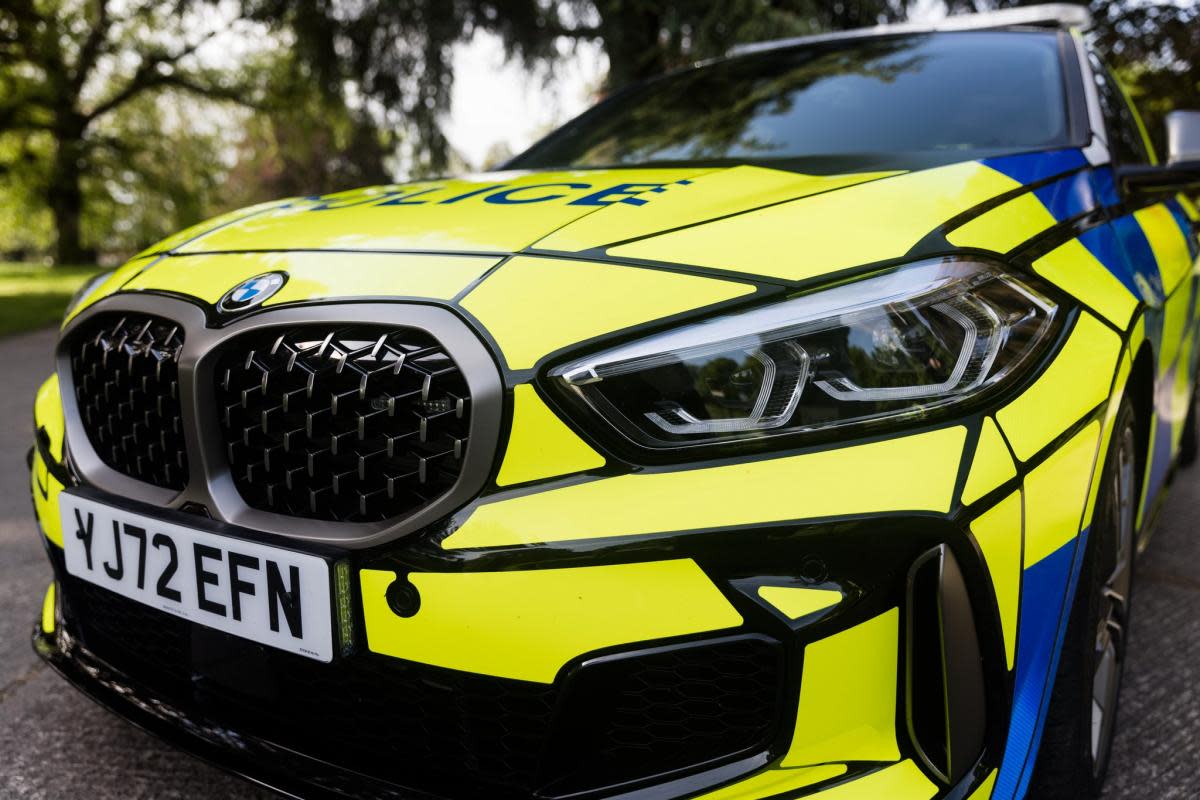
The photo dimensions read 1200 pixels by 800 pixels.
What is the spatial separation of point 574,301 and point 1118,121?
78.1 inches

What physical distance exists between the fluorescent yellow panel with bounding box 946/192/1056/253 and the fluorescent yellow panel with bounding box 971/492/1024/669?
14.1 inches

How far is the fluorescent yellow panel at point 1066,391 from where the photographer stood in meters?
1.12

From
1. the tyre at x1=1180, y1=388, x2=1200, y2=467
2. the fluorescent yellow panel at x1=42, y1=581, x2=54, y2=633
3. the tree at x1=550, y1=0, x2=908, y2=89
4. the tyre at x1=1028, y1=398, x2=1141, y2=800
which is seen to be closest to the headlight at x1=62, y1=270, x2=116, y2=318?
the fluorescent yellow panel at x1=42, y1=581, x2=54, y2=633

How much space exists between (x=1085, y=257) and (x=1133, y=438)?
47 centimetres

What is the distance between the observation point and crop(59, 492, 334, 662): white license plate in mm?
1186

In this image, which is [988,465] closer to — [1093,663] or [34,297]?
[1093,663]

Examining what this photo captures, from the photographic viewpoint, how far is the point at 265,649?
1.27 metres

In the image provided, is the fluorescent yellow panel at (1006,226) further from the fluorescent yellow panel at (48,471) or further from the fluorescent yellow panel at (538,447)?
the fluorescent yellow panel at (48,471)

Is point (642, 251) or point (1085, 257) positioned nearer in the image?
point (642, 251)

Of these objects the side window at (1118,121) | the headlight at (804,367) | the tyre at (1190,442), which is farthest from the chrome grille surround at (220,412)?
the tyre at (1190,442)

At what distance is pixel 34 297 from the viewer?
1276cm

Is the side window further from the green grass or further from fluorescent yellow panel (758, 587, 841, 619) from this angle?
the green grass

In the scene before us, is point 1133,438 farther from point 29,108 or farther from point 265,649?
point 29,108

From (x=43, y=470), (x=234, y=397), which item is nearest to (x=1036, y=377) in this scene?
(x=234, y=397)
